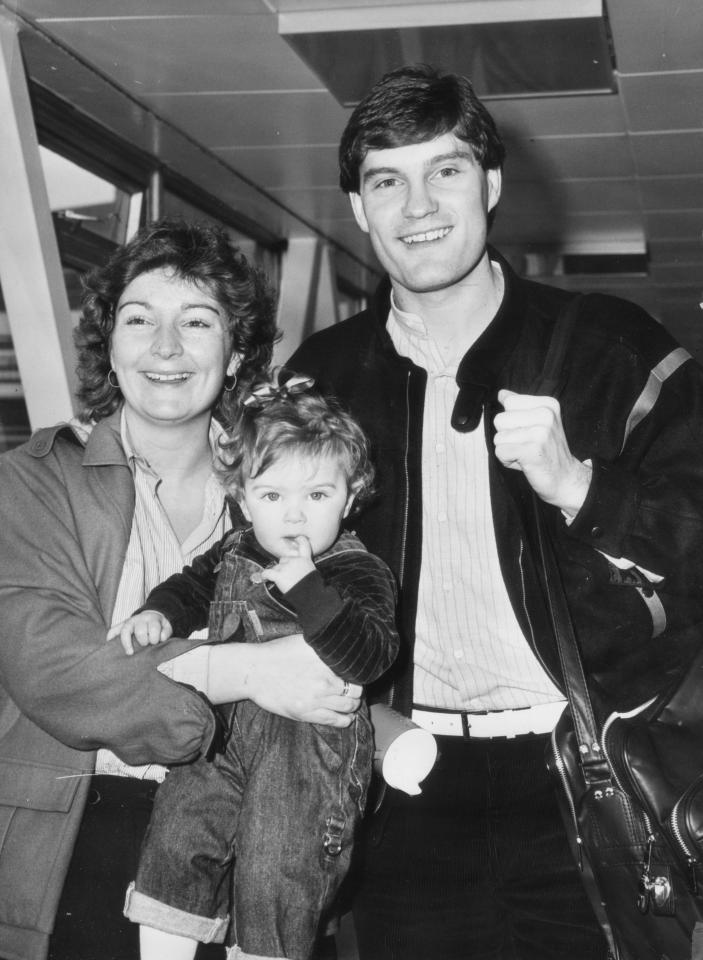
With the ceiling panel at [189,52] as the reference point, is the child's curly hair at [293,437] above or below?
below

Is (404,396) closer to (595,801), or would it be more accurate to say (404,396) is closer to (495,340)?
(495,340)

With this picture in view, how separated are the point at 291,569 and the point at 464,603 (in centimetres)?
35

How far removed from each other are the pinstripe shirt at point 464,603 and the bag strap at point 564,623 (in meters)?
0.13

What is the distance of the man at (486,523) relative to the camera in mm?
2045

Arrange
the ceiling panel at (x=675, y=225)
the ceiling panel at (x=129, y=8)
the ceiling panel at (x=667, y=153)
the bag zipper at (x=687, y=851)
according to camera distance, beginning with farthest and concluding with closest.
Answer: the ceiling panel at (x=675, y=225) → the ceiling panel at (x=667, y=153) → the ceiling panel at (x=129, y=8) → the bag zipper at (x=687, y=851)

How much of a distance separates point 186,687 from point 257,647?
13cm

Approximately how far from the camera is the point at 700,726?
1921mm

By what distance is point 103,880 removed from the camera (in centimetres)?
213

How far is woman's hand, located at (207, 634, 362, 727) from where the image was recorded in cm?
204

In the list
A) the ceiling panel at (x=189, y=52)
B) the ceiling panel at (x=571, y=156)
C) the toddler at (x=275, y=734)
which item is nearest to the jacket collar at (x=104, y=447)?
the toddler at (x=275, y=734)

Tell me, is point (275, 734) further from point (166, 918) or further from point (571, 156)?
point (571, 156)

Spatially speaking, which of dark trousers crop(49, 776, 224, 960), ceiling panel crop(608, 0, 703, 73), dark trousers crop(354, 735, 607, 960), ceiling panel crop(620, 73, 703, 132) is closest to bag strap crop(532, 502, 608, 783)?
dark trousers crop(354, 735, 607, 960)

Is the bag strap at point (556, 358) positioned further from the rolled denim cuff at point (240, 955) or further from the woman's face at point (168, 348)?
the rolled denim cuff at point (240, 955)

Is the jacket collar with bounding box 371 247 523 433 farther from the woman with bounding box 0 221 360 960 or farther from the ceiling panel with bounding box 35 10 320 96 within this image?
the ceiling panel with bounding box 35 10 320 96
